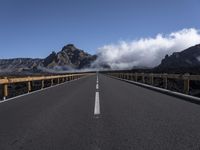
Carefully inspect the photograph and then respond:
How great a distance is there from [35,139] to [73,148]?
1.14m

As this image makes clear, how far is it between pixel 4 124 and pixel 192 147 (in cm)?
481

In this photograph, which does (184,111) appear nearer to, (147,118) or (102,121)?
(147,118)

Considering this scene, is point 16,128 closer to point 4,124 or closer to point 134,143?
point 4,124

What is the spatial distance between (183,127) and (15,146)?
3.67m

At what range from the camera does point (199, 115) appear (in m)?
9.70

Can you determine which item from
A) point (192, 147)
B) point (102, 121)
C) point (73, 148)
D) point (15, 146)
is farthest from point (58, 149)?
point (102, 121)

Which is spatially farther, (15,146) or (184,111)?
(184,111)

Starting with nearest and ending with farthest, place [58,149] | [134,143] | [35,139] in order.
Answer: [58,149] → [134,143] → [35,139]

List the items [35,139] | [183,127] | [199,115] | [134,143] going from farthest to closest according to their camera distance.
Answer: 1. [199,115]
2. [183,127]
3. [35,139]
4. [134,143]

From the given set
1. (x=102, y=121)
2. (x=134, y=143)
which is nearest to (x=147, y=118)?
(x=102, y=121)

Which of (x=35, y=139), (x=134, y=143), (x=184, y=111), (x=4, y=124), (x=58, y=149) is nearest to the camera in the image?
(x=58, y=149)

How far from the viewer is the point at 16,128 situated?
803 cm

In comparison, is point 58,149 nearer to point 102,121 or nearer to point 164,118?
point 102,121

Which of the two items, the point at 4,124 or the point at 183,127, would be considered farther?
the point at 4,124
